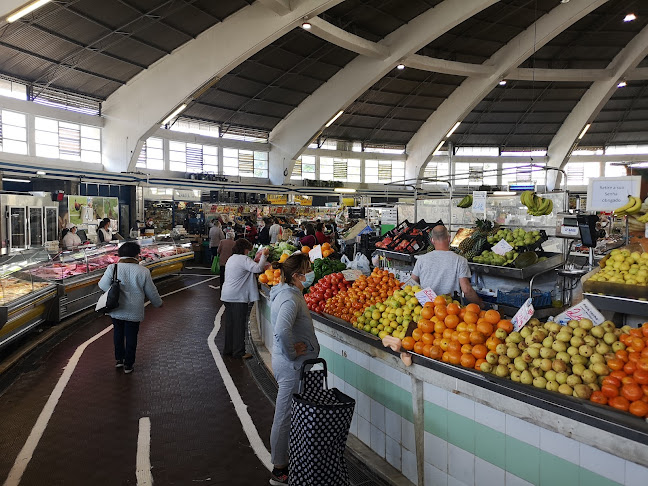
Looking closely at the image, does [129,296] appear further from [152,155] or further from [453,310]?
[152,155]

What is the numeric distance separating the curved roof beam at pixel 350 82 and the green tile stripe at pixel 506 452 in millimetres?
13930

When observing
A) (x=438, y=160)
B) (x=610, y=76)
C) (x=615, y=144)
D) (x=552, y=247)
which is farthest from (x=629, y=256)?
(x=615, y=144)

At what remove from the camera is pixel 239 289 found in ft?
20.6

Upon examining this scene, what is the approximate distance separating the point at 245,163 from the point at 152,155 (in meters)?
4.57

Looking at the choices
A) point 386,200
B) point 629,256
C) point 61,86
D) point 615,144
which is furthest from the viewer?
point 615,144

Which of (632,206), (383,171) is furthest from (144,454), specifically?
(383,171)

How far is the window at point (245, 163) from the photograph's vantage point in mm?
21938

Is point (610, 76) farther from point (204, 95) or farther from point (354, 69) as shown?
point (204, 95)

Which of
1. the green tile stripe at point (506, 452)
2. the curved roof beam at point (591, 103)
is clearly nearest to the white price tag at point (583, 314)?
the green tile stripe at point (506, 452)

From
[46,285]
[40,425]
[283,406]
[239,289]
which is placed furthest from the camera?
[46,285]

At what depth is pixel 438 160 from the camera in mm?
27922

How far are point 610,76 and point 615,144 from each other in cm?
806

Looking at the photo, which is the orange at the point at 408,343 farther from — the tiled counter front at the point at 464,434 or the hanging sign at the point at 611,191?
the hanging sign at the point at 611,191

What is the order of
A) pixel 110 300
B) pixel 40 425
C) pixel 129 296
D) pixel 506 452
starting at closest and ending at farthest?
1. pixel 506 452
2. pixel 40 425
3. pixel 110 300
4. pixel 129 296
